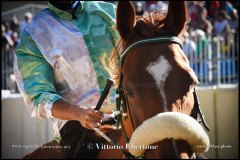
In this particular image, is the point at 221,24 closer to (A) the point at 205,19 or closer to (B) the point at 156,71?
(A) the point at 205,19

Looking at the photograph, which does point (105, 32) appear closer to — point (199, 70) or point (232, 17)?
point (199, 70)

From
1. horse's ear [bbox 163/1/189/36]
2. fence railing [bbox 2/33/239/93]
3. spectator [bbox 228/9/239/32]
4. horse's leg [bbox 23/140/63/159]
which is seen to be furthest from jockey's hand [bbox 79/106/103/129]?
spectator [bbox 228/9/239/32]

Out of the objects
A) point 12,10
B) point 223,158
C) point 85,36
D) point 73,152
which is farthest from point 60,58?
point 12,10

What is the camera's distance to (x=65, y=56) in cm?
336

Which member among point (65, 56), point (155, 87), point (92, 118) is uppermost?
point (155, 87)

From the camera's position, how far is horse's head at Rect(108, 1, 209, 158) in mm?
2260

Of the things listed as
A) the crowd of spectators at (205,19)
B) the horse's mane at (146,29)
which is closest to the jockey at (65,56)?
the horse's mane at (146,29)

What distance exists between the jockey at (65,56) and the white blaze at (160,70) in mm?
909

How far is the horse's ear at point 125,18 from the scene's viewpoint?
258 centimetres

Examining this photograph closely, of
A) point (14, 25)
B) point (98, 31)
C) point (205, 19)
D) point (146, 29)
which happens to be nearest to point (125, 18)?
point (146, 29)

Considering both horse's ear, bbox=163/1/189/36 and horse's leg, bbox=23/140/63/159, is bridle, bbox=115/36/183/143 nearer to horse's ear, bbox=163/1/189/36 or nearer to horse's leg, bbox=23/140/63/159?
horse's ear, bbox=163/1/189/36

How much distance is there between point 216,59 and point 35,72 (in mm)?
5130

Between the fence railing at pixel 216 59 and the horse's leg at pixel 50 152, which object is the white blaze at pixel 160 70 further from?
the fence railing at pixel 216 59

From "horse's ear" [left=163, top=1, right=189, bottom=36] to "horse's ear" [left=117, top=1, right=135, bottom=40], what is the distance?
19cm
